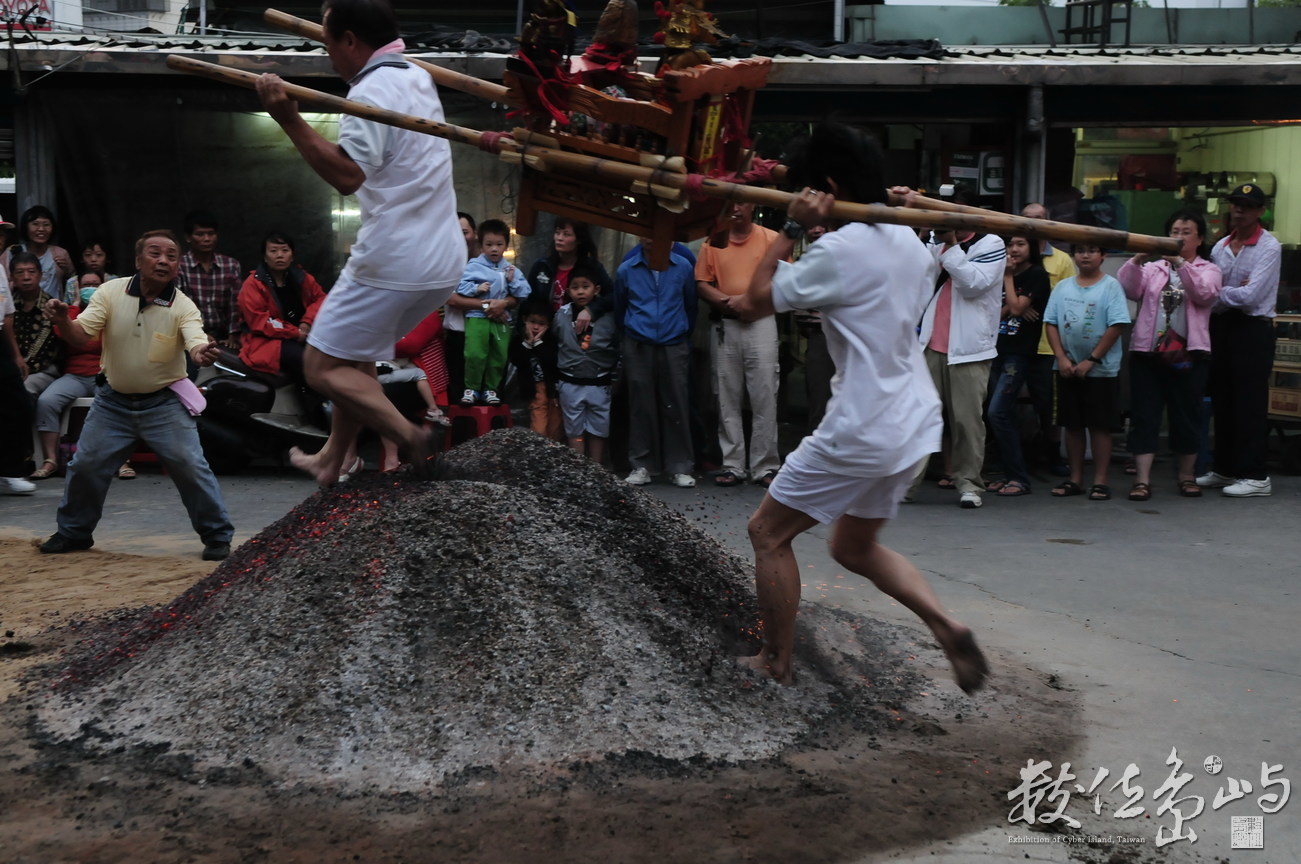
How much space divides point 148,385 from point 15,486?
2.64 metres

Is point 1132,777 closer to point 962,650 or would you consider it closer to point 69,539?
point 962,650

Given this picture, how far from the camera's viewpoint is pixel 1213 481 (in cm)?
937

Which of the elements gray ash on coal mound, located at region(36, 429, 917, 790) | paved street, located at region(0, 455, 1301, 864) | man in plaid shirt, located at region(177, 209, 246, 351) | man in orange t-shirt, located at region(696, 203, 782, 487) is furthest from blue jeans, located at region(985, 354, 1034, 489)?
man in plaid shirt, located at region(177, 209, 246, 351)

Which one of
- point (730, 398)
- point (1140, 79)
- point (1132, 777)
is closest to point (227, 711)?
point (1132, 777)

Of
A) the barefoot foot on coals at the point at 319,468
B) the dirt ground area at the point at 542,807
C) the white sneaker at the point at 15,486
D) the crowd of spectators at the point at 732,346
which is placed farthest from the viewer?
the crowd of spectators at the point at 732,346

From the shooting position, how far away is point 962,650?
14.0 ft

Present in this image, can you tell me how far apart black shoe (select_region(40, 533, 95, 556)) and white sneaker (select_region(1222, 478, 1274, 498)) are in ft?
24.4

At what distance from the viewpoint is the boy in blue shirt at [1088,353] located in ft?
29.0

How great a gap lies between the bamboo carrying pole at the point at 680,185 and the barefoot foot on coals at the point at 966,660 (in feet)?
4.38

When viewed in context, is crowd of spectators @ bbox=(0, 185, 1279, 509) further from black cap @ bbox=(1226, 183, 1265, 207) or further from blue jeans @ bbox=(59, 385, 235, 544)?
blue jeans @ bbox=(59, 385, 235, 544)

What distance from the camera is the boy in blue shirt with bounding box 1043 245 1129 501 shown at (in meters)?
8.84

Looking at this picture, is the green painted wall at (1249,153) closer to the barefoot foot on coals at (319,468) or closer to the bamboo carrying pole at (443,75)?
the bamboo carrying pole at (443,75)

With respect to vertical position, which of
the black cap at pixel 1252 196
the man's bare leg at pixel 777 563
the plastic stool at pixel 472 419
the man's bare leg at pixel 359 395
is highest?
the black cap at pixel 1252 196

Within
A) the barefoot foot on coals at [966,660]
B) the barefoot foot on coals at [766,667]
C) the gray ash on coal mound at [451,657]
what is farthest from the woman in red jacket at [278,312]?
the barefoot foot on coals at [966,660]
